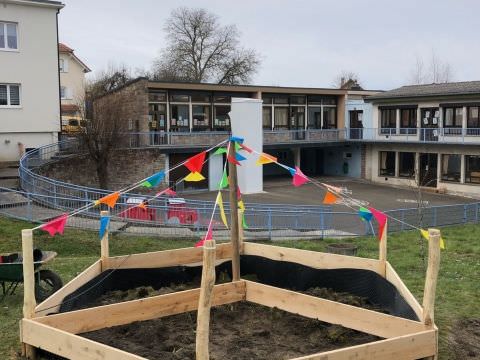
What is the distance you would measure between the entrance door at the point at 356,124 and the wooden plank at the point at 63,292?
37.6 m

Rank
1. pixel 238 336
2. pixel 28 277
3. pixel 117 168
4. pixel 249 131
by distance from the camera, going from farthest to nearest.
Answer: pixel 249 131 < pixel 117 168 < pixel 238 336 < pixel 28 277

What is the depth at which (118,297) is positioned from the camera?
9078 millimetres

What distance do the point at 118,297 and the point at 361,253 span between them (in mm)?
8808

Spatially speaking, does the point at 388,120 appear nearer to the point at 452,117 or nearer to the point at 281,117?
the point at 452,117

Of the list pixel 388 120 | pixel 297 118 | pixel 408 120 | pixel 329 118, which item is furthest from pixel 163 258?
pixel 329 118

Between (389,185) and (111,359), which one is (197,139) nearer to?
(389,185)

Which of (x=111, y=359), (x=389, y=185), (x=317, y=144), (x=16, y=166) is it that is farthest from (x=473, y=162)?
(x=111, y=359)

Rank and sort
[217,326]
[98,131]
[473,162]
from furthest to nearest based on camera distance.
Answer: [473,162]
[98,131]
[217,326]

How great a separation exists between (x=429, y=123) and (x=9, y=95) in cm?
2751

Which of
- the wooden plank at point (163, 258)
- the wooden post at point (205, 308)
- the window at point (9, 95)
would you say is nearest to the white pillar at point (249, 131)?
the window at point (9, 95)

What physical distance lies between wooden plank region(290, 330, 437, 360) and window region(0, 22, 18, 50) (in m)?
28.4

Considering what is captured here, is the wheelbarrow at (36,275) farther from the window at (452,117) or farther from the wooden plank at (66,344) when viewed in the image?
the window at (452,117)

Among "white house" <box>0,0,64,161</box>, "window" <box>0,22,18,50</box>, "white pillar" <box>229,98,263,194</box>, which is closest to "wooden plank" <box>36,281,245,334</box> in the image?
"white house" <box>0,0,64,161</box>

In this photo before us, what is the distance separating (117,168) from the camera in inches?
1300
